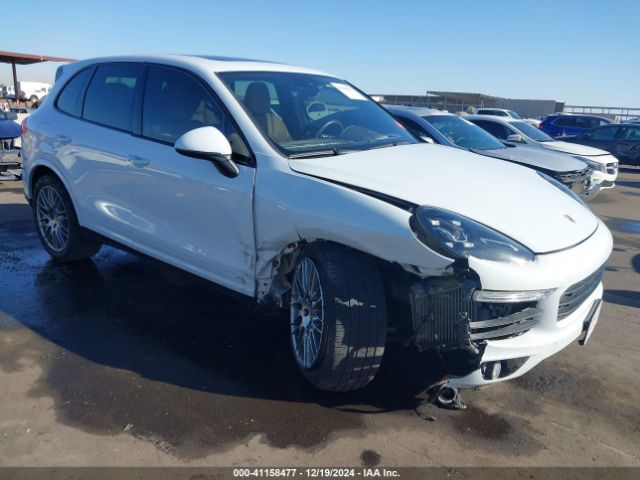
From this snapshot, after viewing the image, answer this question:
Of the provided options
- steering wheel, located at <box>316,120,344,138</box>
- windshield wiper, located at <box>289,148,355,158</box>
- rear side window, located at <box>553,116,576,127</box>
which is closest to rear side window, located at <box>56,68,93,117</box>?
steering wheel, located at <box>316,120,344,138</box>

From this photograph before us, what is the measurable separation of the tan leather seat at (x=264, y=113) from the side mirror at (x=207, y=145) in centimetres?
30

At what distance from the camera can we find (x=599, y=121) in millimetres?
20547

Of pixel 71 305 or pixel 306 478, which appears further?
pixel 71 305

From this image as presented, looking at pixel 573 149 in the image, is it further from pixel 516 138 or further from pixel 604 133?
pixel 604 133

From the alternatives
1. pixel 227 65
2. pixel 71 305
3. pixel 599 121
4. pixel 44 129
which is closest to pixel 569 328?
pixel 227 65

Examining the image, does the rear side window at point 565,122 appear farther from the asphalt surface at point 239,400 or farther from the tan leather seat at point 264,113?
the tan leather seat at point 264,113

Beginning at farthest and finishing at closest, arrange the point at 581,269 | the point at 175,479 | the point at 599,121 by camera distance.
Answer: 1. the point at 599,121
2. the point at 581,269
3. the point at 175,479

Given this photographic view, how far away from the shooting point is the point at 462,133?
821 centimetres

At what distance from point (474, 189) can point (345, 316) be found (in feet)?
3.34

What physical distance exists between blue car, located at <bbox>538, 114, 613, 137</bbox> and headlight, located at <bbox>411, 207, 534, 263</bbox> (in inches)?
768

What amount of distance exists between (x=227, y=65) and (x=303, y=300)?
5.89 ft

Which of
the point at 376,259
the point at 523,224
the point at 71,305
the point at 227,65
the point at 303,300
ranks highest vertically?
the point at 227,65

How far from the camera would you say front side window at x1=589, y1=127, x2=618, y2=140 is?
16.7 m

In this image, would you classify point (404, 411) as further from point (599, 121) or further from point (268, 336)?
point (599, 121)
